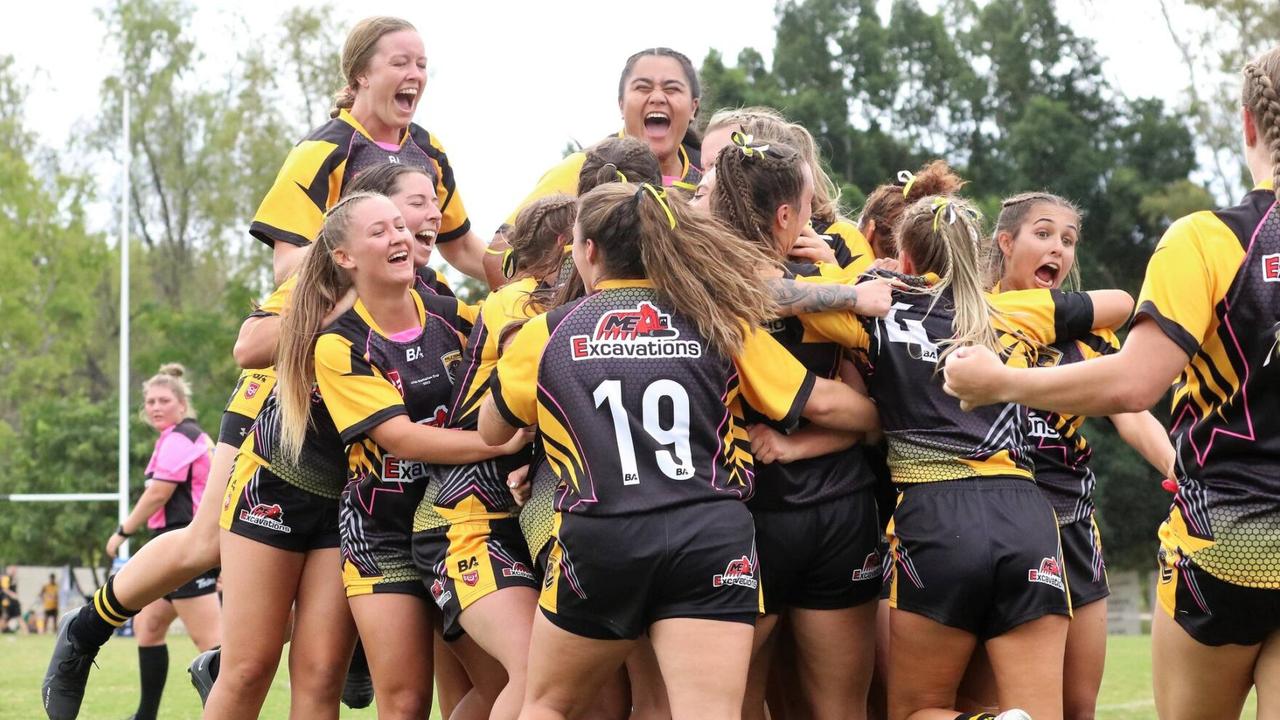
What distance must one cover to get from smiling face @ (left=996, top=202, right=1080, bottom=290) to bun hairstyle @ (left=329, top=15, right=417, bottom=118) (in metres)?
2.64

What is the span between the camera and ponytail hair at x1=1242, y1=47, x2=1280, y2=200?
3.63 metres

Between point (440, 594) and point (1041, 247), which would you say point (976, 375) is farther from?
point (440, 594)

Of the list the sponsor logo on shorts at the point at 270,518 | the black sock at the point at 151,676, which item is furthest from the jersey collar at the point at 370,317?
the black sock at the point at 151,676

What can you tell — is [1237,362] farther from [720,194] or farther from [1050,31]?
[1050,31]

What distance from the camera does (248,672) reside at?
544cm

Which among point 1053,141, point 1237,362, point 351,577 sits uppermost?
point 1053,141

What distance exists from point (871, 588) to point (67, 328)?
38.6m

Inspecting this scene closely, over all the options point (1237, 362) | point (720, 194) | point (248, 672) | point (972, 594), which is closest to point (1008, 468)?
point (972, 594)

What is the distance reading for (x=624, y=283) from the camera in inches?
169

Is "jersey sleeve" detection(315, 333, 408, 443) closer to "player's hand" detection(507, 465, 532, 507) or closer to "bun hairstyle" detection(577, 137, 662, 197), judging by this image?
"player's hand" detection(507, 465, 532, 507)

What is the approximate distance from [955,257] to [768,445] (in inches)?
33.8

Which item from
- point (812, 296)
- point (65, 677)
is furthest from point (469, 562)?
point (65, 677)

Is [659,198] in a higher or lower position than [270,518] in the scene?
higher

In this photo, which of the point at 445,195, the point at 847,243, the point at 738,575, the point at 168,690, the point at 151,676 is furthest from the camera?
the point at 168,690
